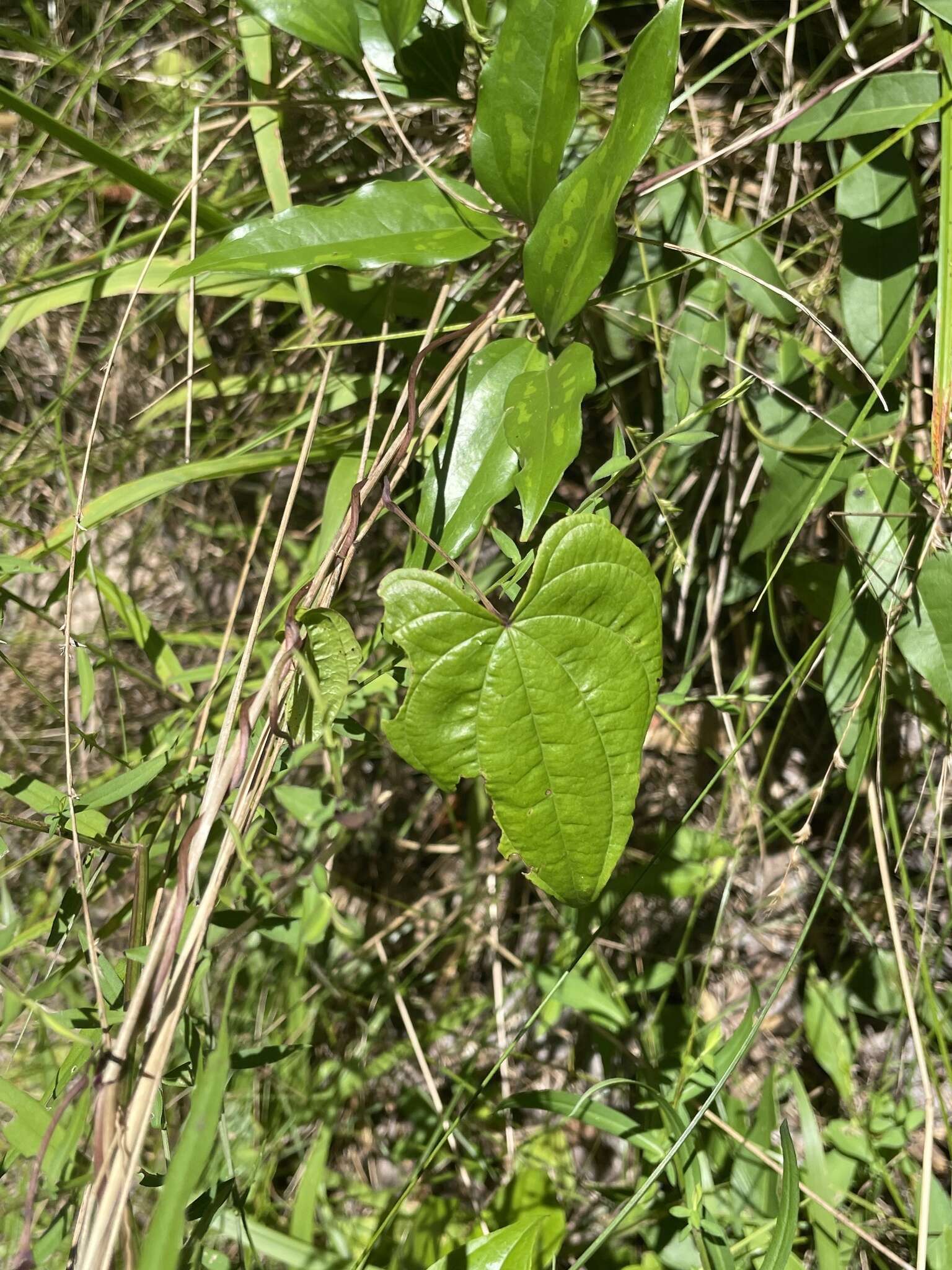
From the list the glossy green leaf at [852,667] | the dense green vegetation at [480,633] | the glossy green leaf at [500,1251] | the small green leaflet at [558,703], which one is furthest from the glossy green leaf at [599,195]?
the glossy green leaf at [500,1251]

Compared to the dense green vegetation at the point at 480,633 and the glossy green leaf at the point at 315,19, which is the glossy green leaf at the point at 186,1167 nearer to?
the dense green vegetation at the point at 480,633

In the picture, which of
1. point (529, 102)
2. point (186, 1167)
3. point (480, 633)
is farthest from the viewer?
point (529, 102)

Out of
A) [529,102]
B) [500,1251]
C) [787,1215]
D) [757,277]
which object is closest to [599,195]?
[529,102]

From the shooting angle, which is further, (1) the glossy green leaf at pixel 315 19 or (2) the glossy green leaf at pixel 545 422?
(1) the glossy green leaf at pixel 315 19

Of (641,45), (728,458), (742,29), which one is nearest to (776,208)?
(742,29)

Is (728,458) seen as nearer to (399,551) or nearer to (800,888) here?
(399,551)

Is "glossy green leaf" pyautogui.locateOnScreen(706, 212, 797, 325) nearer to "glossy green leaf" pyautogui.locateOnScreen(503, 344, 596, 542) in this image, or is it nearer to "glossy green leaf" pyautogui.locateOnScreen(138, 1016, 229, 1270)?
"glossy green leaf" pyautogui.locateOnScreen(503, 344, 596, 542)

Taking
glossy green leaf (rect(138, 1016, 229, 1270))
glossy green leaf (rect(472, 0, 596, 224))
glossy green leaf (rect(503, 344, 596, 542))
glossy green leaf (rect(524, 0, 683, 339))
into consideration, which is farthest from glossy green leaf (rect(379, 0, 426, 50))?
glossy green leaf (rect(138, 1016, 229, 1270))

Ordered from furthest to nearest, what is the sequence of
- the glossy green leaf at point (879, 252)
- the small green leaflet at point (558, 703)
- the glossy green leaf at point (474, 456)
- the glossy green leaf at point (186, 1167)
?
1. the glossy green leaf at point (879, 252)
2. the glossy green leaf at point (474, 456)
3. the small green leaflet at point (558, 703)
4. the glossy green leaf at point (186, 1167)

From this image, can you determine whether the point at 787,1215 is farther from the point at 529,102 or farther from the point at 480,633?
the point at 529,102
